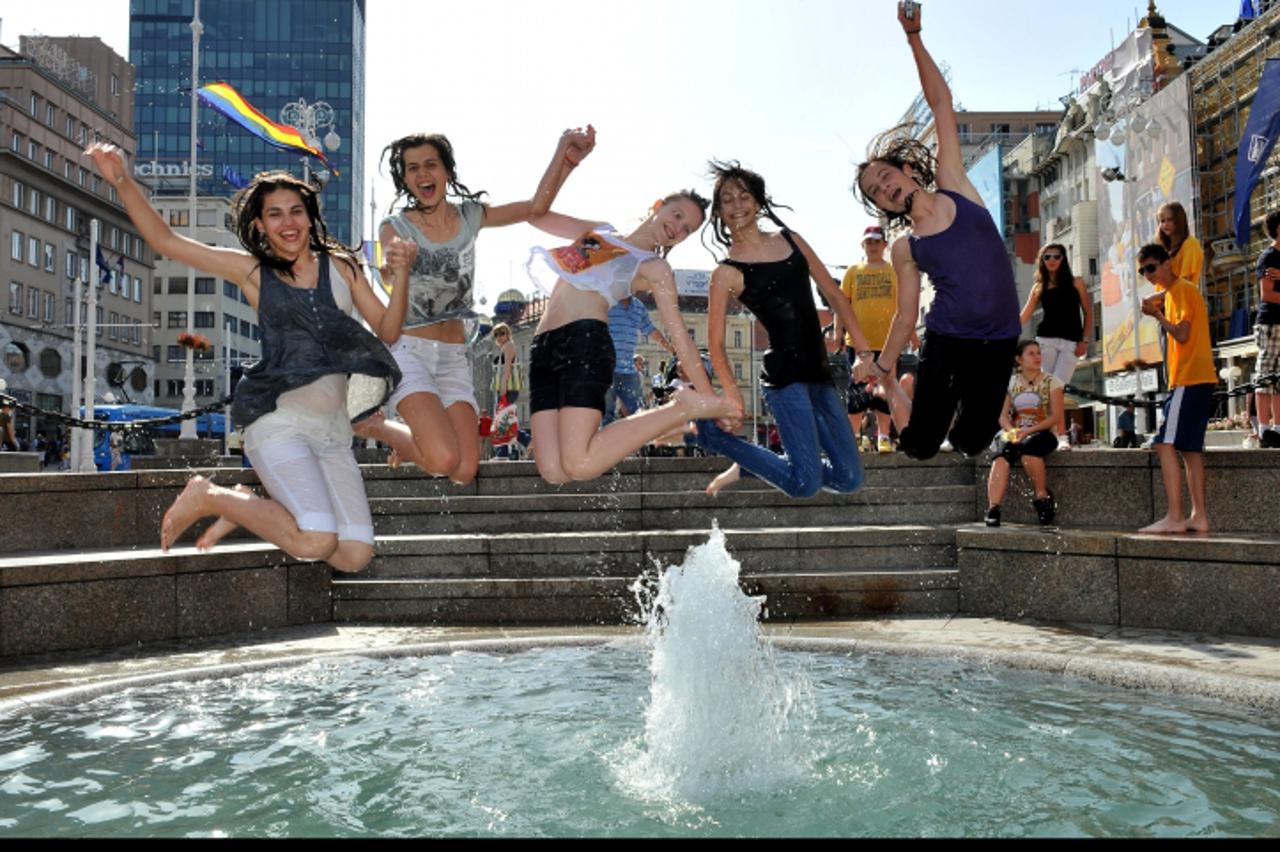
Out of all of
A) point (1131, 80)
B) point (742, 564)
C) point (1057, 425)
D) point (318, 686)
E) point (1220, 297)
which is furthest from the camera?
point (1131, 80)

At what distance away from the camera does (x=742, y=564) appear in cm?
1051

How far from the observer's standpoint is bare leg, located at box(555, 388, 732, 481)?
19.3 feet

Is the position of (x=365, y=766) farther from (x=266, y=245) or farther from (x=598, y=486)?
(x=598, y=486)

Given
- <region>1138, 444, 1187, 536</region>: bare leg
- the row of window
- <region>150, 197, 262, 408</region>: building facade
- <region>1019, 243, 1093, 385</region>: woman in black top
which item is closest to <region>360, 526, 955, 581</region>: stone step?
<region>1138, 444, 1187, 536</region>: bare leg

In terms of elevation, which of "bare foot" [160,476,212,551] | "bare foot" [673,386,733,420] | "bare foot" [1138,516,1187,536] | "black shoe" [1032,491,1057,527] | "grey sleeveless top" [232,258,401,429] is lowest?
"bare foot" [1138,516,1187,536]

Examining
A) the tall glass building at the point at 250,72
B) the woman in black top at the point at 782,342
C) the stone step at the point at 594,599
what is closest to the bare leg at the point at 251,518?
the woman in black top at the point at 782,342

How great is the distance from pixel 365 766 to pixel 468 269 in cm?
271

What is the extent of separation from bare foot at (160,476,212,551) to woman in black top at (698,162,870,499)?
2.64m

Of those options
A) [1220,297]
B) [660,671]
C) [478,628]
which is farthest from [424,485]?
[1220,297]

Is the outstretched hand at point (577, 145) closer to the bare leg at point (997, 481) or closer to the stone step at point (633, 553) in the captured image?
the stone step at point (633, 553)

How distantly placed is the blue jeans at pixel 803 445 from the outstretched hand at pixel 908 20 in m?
1.95

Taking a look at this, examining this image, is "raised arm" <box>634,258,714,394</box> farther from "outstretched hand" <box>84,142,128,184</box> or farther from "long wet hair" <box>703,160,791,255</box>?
"outstretched hand" <box>84,142,128,184</box>

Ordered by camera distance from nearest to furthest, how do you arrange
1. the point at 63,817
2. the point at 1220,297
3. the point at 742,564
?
the point at 63,817 < the point at 742,564 < the point at 1220,297

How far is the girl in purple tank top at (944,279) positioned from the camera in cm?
555
